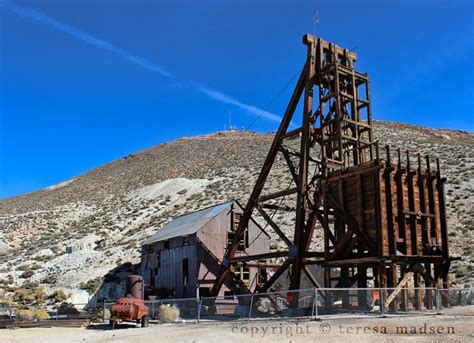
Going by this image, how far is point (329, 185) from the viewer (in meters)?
23.3

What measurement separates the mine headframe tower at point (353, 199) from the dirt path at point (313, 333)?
4.19 m

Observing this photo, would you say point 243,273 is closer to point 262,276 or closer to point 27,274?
point 262,276

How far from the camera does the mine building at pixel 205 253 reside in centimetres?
3008

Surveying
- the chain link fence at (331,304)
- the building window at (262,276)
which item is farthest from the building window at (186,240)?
the chain link fence at (331,304)

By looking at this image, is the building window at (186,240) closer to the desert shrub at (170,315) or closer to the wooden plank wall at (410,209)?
the desert shrub at (170,315)

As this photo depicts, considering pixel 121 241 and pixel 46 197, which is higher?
pixel 46 197

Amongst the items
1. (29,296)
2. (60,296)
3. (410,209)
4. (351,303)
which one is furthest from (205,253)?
(29,296)

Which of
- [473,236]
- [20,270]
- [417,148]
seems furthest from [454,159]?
[20,270]

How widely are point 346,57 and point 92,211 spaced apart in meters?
59.1

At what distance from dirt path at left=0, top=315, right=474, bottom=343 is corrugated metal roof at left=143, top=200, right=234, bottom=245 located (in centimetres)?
1170

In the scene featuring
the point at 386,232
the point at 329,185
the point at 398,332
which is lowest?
the point at 398,332

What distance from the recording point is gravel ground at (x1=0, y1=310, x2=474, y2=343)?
45.0 feet

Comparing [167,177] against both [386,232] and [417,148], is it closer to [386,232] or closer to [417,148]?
[417,148]

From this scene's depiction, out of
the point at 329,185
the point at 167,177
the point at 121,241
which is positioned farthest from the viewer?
the point at 167,177
